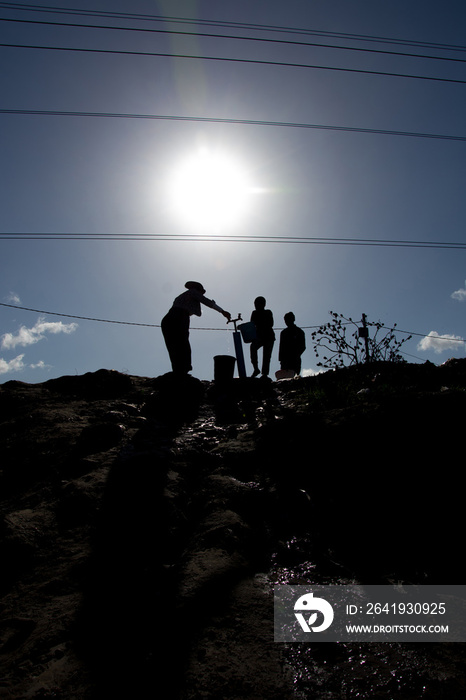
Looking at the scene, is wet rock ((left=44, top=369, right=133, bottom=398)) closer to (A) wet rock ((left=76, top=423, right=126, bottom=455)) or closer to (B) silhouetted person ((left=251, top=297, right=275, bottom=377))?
(A) wet rock ((left=76, top=423, right=126, bottom=455))

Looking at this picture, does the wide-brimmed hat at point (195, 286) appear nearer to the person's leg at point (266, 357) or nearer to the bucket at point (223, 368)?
the bucket at point (223, 368)

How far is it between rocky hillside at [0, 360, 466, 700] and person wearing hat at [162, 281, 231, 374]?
1895mm

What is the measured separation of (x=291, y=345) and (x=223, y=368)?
5.60ft

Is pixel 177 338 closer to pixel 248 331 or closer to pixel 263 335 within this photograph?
pixel 248 331

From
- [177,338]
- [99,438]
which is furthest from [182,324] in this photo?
[99,438]

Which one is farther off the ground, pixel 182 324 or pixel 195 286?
pixel 195 286

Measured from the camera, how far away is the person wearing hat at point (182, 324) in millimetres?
5695

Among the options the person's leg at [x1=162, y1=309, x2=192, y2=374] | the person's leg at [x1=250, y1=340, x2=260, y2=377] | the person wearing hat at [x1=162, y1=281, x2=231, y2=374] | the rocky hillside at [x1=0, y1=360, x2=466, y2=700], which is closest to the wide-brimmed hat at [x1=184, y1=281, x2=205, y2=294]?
the person wearing hat at [x1=162, y1=281, x2=231, y2=374]

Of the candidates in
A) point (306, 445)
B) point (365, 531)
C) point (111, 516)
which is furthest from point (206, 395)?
point (365, 531)

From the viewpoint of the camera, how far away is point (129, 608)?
1.80 metres

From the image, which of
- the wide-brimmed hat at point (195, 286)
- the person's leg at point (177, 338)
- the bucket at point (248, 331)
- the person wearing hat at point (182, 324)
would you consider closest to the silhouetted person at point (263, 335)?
the bucket at point (248, 331)

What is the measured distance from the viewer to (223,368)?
6.00 metres

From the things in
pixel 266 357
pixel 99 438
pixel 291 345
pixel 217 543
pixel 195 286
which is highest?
pixel 195 286

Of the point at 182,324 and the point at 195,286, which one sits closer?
the point at 182,324
